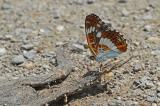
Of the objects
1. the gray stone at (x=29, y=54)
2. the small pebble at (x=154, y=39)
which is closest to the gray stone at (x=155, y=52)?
the small pebble at (x=154, y=39)

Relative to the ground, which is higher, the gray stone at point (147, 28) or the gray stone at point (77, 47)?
the gray stone at point (147, 28)

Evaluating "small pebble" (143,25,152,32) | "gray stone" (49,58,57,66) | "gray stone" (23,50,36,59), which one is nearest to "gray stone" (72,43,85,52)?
"gray stone" (49,58,57,66)

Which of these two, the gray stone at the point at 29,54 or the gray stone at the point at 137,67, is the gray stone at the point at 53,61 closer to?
the gray stone at the point at 29,54

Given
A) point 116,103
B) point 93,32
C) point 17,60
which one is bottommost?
point 116,103

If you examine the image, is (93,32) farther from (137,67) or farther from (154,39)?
(154,39)

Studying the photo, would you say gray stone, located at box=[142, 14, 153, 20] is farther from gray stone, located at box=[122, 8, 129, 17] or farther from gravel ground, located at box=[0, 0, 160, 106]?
gray stone, located at box=[122, 8, 129, 17]

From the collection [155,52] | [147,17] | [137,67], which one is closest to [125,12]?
[147,17]
